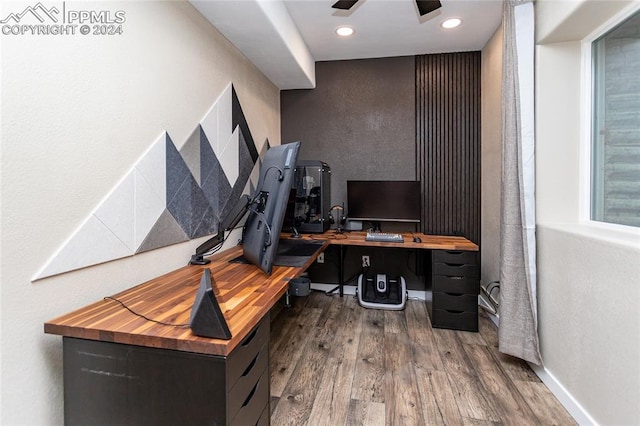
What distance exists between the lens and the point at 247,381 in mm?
1053

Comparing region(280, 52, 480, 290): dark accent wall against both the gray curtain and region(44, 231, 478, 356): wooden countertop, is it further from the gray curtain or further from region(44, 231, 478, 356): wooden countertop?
region(44, 231, 478, 356): wooden countertop

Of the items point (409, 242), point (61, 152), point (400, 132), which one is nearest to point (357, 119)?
point (400, 132)

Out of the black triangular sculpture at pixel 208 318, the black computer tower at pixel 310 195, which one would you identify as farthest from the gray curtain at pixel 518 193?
the black triangular sculpture at pixel 208 318

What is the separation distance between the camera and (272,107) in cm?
329

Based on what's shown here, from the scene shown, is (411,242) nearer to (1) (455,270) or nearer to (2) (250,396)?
(1) (455,270)

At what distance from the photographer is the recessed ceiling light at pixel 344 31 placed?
104 inches

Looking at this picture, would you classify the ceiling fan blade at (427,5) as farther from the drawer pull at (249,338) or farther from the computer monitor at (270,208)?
the drawer pull at (249,338)

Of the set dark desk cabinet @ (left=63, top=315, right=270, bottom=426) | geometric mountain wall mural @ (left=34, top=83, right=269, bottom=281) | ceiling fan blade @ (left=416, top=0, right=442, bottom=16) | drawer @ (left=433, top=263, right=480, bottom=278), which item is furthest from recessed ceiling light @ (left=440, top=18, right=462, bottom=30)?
dark desk cabinet @ (left=63, top=315, right=270, bottom=426)

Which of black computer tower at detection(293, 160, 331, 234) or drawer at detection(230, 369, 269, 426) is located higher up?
black computer tower at detection(293, 160, 331, 234)

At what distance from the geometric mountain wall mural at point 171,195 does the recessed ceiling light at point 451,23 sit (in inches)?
76.6

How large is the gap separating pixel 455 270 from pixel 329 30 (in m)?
2.47

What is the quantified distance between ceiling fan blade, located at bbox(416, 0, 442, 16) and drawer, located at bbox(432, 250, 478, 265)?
1970 mm

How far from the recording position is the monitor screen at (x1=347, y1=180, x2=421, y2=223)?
3.11 meters

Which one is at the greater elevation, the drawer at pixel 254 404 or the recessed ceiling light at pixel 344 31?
the recessed ceiling light at pixel 344 31
